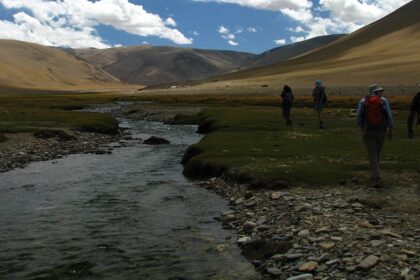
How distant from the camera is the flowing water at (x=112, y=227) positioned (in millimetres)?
14430

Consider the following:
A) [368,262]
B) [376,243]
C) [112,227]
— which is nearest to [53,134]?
[112,227]

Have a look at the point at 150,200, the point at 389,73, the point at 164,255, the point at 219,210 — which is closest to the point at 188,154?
the point at 150,200

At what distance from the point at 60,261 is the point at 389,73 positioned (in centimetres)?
15744

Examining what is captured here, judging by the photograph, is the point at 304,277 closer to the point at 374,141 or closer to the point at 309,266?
the point at 309,266

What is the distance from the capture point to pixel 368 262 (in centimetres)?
1255

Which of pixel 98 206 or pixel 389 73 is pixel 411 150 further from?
pixel 389 73

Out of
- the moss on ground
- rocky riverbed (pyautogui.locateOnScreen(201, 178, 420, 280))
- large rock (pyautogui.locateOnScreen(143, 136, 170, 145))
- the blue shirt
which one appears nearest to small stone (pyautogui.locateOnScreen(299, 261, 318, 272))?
rocky riverbed (pyautogui.locateOnScreen(201, 178, 420, 280))

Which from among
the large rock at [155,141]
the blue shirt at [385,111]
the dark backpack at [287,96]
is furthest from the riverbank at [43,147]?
the blue shirt at [385,111]

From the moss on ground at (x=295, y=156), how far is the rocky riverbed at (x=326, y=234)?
1.99 meters

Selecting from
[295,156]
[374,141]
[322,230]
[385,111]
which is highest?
[385,111]

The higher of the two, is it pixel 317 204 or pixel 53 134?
pixel 53 134

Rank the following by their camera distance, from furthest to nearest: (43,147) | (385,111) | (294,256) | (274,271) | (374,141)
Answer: (43,147) → (374,141) → (385,111) → (294,256) → (274,271)

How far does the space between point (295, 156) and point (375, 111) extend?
29.3 feet

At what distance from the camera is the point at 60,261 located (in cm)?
1500
